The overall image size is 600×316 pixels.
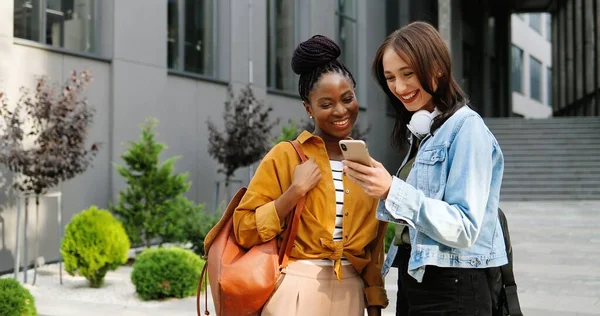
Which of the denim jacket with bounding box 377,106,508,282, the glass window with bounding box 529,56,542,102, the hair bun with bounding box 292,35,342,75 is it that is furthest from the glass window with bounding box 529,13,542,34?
the denim jacket with bounding box 377,106,508,282

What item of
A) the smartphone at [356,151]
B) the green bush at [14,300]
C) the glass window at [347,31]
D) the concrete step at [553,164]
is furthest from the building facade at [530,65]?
the smartphone at [356,151]

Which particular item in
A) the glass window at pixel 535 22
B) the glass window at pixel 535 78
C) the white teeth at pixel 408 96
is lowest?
the white teeth at pixel 408 96

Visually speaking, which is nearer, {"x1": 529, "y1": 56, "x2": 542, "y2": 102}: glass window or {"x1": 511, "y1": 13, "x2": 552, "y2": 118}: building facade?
{"x1": 511, "y1": 13, "x2": 552, "y2": 118}: building facade

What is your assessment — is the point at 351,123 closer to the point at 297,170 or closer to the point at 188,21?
the point at 297,170

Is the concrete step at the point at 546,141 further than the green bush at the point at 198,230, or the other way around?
the concrete step at the point at 546,141

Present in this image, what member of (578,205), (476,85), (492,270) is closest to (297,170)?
(492,270)

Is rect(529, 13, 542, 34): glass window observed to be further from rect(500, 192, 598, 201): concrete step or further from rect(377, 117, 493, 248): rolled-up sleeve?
rect(377, 117, 493, 248): rolled-up sleeve

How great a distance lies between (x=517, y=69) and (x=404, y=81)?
179 ft

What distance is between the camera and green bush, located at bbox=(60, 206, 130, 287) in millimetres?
9016

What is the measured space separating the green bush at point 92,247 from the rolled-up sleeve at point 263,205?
706 cm

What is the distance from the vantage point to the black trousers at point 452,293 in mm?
2039

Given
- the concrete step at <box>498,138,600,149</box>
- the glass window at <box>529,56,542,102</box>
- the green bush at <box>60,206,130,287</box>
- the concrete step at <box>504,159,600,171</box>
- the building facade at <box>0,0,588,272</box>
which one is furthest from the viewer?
the glass window at <box>529,56,542,102</box>

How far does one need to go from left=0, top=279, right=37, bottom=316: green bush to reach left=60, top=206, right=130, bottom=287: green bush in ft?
8.26

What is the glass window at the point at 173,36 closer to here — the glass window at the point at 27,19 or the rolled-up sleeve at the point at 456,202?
the glass window at the point at 27,19
